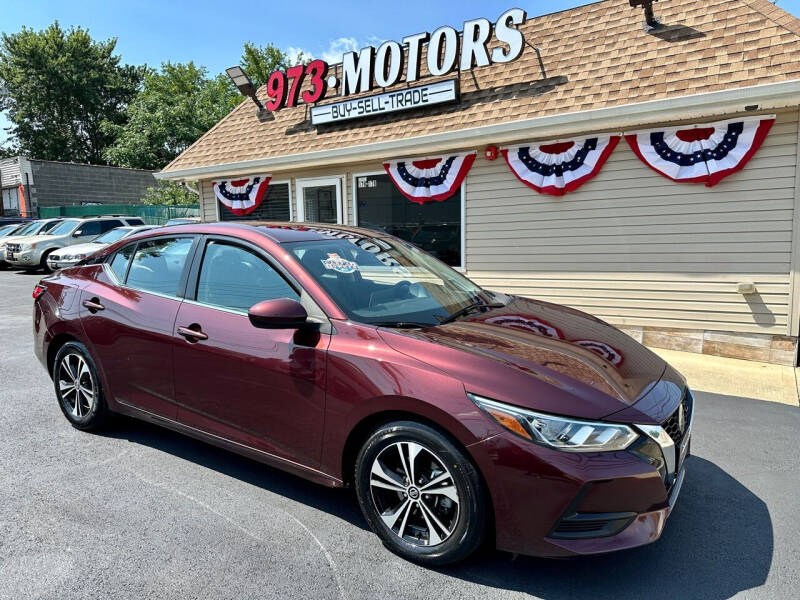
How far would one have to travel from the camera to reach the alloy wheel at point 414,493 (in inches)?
96.3

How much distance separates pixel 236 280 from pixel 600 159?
5.33 meters

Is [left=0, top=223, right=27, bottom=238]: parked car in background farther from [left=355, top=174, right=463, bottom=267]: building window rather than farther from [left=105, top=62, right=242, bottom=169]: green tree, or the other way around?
[left=355, top=174, right=463, bottom=267]: building window

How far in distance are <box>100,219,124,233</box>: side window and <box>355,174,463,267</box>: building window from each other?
11.2 metres

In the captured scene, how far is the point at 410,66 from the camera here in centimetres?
880

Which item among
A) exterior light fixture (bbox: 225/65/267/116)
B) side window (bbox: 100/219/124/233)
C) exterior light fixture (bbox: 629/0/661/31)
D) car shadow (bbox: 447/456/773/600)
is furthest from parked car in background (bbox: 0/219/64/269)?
car shadow (bbox: 447/456/773/600)

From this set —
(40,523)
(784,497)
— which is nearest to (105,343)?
(40,523)

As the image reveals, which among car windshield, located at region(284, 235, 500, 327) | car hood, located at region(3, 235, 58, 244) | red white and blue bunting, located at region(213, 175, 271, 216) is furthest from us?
car hood, located at region(3, 235, 58, 244)

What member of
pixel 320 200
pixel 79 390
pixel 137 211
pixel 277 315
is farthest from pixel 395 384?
pixel 137 211

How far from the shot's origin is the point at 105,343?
3.78 metres

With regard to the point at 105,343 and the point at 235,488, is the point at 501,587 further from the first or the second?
the point at 105,343

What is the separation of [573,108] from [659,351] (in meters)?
3.19

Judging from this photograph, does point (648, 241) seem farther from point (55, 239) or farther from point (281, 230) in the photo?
point (55, 239)

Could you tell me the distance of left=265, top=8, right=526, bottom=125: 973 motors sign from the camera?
8.05 meters

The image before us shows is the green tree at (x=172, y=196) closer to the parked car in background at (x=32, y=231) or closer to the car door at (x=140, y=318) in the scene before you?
the parked car in background at (x=32, y=231)
